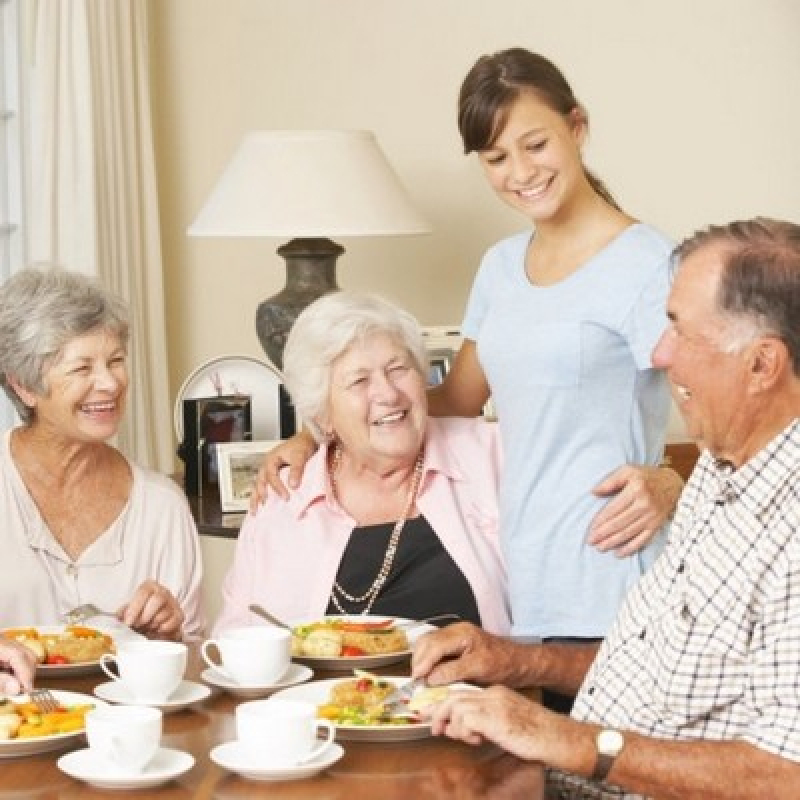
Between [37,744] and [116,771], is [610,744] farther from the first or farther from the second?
[37,744]

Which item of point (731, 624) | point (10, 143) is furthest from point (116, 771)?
point (10, 143)

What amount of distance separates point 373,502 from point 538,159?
2.05ft

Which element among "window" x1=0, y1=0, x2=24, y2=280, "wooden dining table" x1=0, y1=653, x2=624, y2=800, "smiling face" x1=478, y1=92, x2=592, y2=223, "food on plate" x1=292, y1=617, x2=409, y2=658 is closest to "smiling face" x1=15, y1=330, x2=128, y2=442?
"food on plate" x1=292, y1=617, x2=409, y2=658

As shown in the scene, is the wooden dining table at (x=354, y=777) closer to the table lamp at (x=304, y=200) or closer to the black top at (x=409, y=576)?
the black top at (x=409, y=576)

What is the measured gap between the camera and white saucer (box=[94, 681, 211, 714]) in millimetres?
2234

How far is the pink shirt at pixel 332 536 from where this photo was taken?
112 inches

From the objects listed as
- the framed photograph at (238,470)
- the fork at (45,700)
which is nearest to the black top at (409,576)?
the fork at (45,700)

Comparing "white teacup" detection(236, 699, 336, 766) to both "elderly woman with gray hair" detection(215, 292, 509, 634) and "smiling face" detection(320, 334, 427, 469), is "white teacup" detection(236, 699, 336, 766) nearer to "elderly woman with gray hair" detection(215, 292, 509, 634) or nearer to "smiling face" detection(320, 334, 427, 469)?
"elderly woman with gray hair" detection(215, 292, 509, 634)

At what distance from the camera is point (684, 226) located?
4.39 metres

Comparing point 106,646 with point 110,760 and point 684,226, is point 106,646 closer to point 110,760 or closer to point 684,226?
point 110,760

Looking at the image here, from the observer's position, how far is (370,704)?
216cm

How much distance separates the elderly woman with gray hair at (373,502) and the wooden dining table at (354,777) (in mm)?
712

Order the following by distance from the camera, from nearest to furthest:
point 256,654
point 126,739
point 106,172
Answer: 1. point 126,739
2. point 256,654
3. point 106,172

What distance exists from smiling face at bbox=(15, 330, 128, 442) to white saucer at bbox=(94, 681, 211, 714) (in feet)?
2.28
